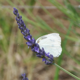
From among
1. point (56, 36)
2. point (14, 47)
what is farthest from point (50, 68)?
point (56, 36)

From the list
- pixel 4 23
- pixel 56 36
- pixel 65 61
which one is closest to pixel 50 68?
pixel 65 61

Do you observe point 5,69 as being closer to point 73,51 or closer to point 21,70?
point 21,70

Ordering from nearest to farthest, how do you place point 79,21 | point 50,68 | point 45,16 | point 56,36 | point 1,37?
point 56,36, point 79,21, point 1,37, point 50,68, point 45,16

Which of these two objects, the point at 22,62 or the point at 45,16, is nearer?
the point at 22,62

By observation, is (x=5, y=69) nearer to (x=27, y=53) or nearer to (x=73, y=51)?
(x=27, y=53)

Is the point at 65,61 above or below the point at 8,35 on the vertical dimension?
below

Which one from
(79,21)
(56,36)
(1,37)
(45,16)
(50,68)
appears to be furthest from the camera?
(45,16)

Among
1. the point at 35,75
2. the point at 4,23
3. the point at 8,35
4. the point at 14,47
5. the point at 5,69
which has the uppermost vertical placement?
the point at 4,23
